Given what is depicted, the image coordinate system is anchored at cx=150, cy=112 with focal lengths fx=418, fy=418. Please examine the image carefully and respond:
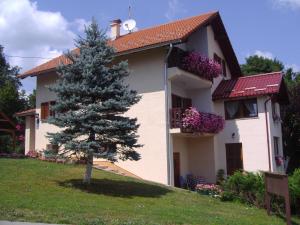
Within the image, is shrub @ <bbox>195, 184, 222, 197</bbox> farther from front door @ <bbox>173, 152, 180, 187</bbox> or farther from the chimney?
the chimney

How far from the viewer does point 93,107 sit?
1487 centimetres

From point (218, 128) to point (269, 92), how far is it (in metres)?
3.35

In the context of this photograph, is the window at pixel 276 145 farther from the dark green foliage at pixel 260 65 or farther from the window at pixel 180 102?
the dark green foliage at pixel 260 65

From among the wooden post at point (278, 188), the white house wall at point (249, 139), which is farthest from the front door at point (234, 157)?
the wooden post at point (278, 188)

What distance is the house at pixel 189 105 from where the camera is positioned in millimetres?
20375

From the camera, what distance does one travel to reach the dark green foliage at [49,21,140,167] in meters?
14.9

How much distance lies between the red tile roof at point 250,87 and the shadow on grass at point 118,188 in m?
8.57

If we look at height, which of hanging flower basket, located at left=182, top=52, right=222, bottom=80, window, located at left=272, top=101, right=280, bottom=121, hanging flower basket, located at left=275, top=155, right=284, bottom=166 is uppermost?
hanging flower basket, located at left=182, top=52, right=222, bottom=80

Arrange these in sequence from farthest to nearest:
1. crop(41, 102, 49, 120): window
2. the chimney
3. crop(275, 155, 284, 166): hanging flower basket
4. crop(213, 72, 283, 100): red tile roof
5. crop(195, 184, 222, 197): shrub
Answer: the chimney, crop(41, 102, 49, 120): window, crop(275, 155, 284, 166): hanging flower basket, crop(213, 72, 283, 100): red tile roof, crop(195, 184, 222, 197): shrub

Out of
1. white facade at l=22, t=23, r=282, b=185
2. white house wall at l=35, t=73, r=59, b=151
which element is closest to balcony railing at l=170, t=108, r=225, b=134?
white facade at l=22, t=23, r=282, b=185

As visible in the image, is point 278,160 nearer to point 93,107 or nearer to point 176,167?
point 176,167

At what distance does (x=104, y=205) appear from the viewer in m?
12.0

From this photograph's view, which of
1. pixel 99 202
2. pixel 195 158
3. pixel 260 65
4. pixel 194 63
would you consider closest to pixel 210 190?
pixel 195 158

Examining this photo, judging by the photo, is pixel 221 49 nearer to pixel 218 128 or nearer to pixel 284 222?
pixel 218 128
